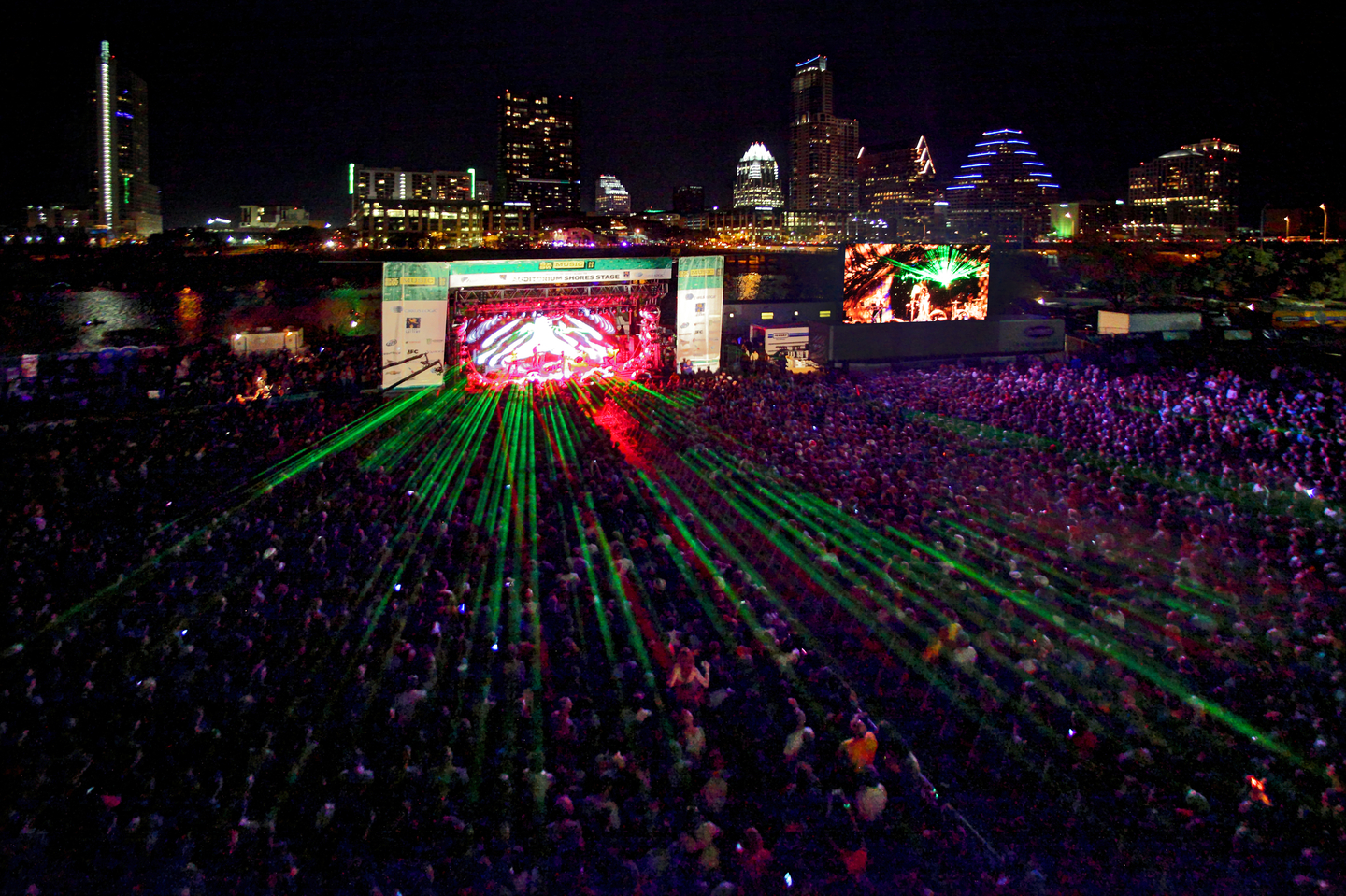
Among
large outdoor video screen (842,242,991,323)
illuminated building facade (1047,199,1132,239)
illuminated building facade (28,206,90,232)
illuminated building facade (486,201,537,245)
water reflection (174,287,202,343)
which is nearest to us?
water reflection (174,287,202,343)

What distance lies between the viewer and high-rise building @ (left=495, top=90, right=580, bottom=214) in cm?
12838

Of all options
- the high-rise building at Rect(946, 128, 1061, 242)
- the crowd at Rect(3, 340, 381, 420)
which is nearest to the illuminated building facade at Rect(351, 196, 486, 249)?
the crowd at Rect(3, 340, 381, 420)

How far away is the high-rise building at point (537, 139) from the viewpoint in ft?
421

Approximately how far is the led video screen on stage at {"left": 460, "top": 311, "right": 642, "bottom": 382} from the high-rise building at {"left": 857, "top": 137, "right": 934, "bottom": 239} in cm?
10699

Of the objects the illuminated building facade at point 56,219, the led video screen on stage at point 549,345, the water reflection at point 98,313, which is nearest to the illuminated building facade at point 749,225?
the illuminated building facade at point 56,219

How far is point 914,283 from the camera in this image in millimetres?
21812

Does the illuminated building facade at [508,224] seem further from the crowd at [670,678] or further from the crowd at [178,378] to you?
the crowd at [670,678]

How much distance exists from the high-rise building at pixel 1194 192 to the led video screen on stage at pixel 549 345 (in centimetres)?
7832

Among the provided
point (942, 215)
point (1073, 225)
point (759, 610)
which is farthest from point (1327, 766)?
point (942, 215)

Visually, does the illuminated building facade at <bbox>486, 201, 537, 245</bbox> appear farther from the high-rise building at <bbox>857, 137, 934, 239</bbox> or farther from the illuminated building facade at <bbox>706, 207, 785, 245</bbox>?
the high-rise building at <bbox>857, 137, 934, 239</bbox>

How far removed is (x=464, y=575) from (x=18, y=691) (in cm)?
310

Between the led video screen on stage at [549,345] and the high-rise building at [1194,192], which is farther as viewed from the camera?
the high-rise building at [1194,192]

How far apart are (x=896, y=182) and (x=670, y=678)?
145 metres

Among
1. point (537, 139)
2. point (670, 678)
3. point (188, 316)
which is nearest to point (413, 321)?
point (188, 316)
